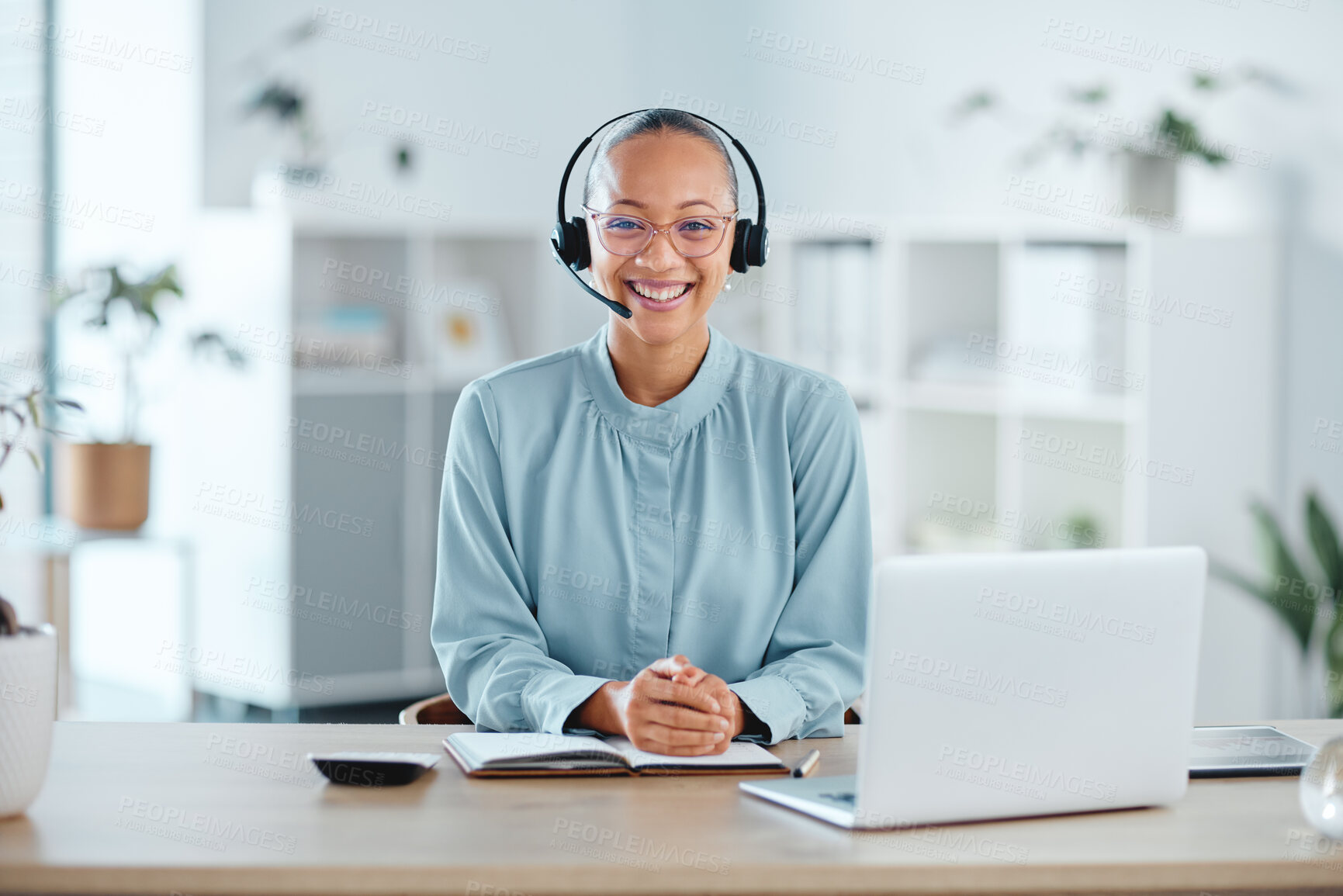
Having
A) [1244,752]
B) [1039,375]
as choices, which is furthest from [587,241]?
[1039,375]

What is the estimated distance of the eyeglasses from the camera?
5.87ft

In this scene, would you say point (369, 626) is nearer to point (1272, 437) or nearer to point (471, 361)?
point (471, 361)

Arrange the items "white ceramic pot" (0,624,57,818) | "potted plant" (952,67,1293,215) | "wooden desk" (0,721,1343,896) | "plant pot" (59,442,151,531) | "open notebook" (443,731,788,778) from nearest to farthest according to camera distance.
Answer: "wooden desk" (0,721,1343,896), "white ceramic pot" (0,624,57,818), "open notebook" (443,731,788,778), "potted plant" (952,67,1293,215), "plant pot" (59,442,151,531)

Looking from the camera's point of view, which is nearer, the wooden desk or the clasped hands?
the wooden desk

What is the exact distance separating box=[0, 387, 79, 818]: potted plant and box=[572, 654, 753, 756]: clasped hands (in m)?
0.58

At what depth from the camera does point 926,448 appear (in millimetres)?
4164

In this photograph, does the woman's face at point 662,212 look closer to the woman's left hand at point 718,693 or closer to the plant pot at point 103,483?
the woman's left hand at point 718,693

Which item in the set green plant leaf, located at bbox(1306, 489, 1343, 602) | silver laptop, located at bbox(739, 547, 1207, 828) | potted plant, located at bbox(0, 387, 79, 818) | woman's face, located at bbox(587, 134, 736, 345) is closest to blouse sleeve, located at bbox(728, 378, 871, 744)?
woman's face, located at bbox(587, 134, 736, 345)

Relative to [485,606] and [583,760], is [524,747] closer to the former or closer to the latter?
[583,760]

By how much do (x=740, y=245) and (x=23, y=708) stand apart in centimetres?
115

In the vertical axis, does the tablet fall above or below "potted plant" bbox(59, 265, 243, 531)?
below

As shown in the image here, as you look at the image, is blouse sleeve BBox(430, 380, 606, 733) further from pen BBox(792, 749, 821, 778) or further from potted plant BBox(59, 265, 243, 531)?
potted plant BBox(59, 265, 243, 531)

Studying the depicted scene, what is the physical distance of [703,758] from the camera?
144 centimetres

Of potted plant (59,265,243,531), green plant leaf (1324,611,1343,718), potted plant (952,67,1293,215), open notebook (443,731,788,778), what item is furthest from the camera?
potted plant (59,265,243,531)
